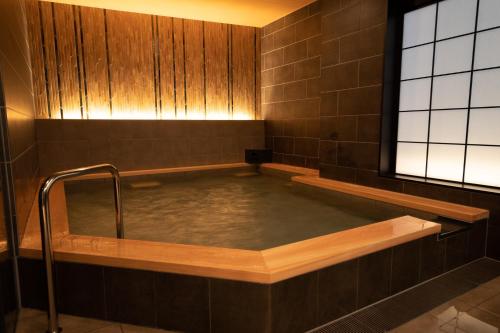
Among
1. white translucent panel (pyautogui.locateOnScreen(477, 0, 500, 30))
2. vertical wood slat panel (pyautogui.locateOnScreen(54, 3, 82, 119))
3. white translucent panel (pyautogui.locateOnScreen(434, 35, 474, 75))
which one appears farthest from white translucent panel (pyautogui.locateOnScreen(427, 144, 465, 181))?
vertical wood slat panel (pyautogui.locateOnScreen(54, 3, 82, 119))

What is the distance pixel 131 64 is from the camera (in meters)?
5.15

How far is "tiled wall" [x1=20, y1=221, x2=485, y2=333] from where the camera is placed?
1.40 metres

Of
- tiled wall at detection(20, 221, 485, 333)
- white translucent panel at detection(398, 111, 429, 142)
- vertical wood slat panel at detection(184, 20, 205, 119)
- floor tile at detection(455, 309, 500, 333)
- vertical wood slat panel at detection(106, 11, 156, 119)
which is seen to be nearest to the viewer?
tiled wall at detection(20, 221, 485, 333)

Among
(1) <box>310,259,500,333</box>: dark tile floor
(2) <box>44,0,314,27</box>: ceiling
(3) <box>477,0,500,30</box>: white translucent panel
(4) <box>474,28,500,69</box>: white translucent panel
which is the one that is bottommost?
(1) <box>310,259,500,333</box>: dark tile floor

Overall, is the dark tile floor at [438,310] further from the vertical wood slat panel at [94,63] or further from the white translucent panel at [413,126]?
the vertical wood slat panel at [94,63]

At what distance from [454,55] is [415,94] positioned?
0.48 meters

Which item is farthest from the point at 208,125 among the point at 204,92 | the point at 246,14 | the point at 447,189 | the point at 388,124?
the point at 447,189

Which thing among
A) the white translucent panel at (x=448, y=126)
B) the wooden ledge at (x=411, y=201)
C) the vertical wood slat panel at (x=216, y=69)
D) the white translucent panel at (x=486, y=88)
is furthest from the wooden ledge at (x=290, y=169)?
the white translucent panel at (x=486, y=88)

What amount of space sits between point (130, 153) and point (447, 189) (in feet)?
13.8

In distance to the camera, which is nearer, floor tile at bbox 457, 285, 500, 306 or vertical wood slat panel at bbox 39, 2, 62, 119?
floor tile at bbox 457, 285, 500, 306

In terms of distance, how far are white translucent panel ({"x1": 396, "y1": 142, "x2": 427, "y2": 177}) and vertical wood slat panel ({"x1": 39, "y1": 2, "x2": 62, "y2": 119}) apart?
15.6 ft

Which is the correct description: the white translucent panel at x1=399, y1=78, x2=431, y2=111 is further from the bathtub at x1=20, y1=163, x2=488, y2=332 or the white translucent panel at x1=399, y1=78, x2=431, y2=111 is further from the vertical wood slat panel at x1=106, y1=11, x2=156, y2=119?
the vertical wood slat panel at x1=106, y1=11, x2=156, y2=119

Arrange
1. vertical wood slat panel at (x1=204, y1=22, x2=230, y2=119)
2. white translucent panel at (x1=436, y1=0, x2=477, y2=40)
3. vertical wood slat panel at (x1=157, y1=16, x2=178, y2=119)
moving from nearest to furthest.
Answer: white translucent panel at (x1=436, y1=0, x2=477, y2=40)
vertical wood slat panel at (x1=157, y1=16, x2=178, y2=119)
vertical wood slat panel at (x1=204, y1=22, x2=230, y2=119)

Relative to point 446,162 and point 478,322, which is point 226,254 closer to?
point 478,322
